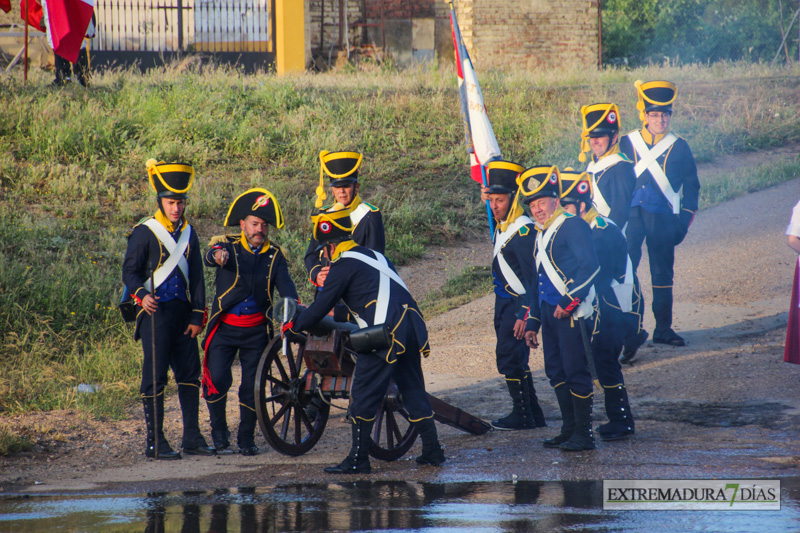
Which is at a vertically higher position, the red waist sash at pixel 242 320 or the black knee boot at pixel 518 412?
the red waist sash at pixel 242 320

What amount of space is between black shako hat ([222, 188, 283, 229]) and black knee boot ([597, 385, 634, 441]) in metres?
2.62

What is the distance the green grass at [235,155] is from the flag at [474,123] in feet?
6.39

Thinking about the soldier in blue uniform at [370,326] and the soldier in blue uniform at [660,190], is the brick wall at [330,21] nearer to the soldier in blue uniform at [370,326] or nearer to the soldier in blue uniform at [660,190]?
the soldier in blue uniform at [660,190]

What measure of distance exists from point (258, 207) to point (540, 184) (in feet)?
6.47

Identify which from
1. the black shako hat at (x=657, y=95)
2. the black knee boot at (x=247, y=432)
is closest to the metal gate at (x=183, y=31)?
the black shako hat at (x=657, y=95)

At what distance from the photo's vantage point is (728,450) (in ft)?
19.1

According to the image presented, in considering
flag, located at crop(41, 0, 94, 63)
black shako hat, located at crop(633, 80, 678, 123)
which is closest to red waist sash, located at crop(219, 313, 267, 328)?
black shako hat, located at crop(633, 80, 678, 123)

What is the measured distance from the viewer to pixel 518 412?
6.77 metres

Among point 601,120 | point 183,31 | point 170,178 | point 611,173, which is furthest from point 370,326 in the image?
point 183,31

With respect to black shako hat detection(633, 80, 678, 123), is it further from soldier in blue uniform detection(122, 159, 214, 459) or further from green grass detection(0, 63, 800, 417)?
soldier in blue uniform detection(122, 159, 214, 459)

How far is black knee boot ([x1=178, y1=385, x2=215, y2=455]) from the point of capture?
6.49 metres

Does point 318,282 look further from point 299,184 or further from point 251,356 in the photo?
point 299,184

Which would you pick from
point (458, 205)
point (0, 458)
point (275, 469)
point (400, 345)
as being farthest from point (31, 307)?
point (458, 205)

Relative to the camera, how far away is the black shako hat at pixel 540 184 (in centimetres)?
615
